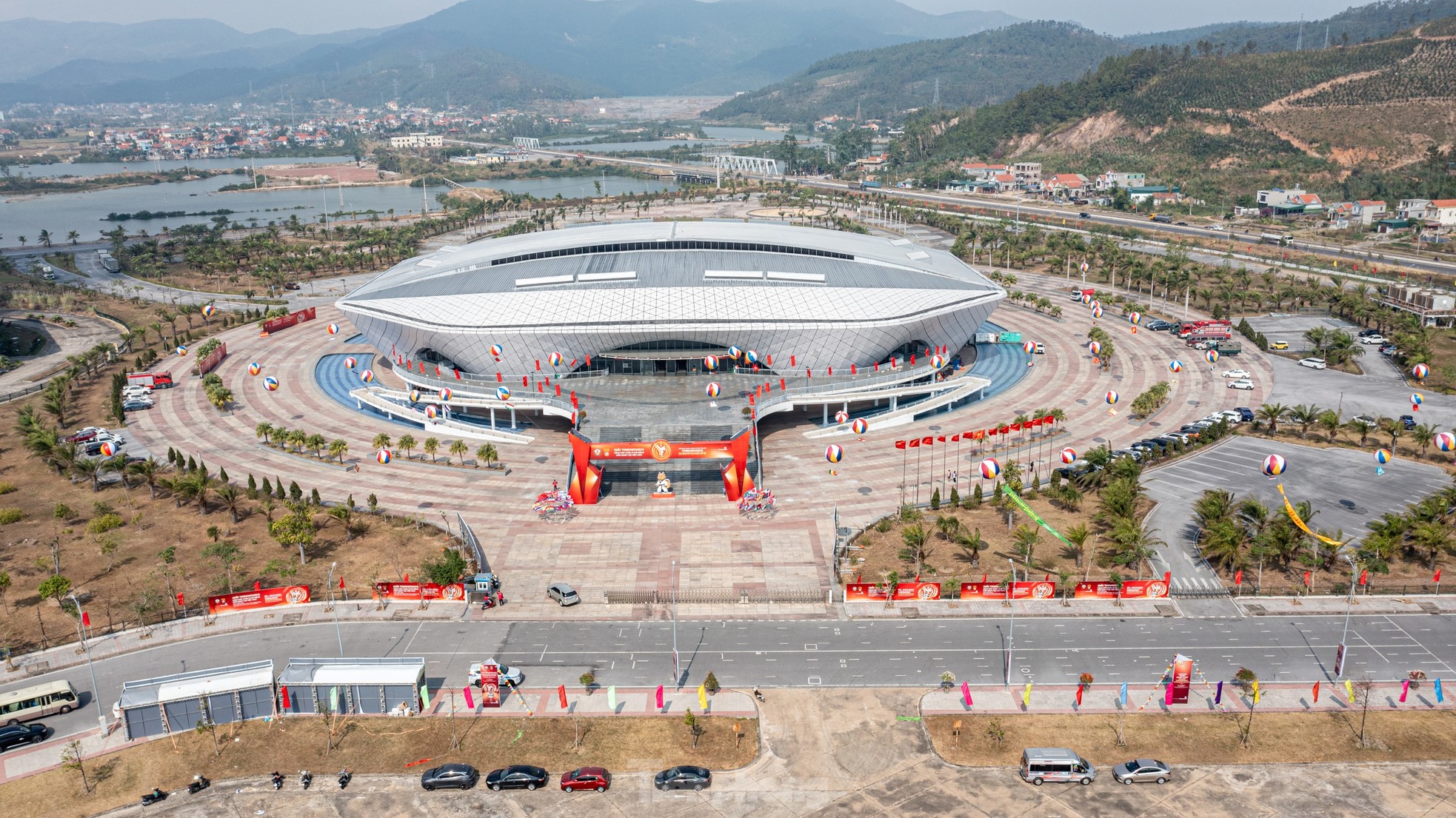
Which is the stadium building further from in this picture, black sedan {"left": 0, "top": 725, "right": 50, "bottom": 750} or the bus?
black sedan {"left": 0, "top": 725, "right": 50, "bottom": 750}

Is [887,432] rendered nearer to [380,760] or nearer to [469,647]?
[469,647]

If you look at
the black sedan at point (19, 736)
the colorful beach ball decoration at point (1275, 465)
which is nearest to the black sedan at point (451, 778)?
the black sedan at point (19, 736)

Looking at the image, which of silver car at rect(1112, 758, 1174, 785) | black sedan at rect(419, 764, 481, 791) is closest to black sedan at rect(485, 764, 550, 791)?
black sedan at rect(419, 764, 481, 791)

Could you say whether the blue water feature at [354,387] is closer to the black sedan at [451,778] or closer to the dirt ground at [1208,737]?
the black sedan at [451,778]

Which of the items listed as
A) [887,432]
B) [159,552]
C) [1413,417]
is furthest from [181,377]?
Answer: [1413,417]

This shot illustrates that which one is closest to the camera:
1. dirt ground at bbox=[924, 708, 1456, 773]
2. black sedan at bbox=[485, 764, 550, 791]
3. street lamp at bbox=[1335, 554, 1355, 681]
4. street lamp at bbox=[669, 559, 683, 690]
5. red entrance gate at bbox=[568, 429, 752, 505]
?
black sedan at bbox=[485, 764, 550, 791]

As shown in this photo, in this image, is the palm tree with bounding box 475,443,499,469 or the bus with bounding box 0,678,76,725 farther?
the palm tree with bounding box 475,443,499,469
